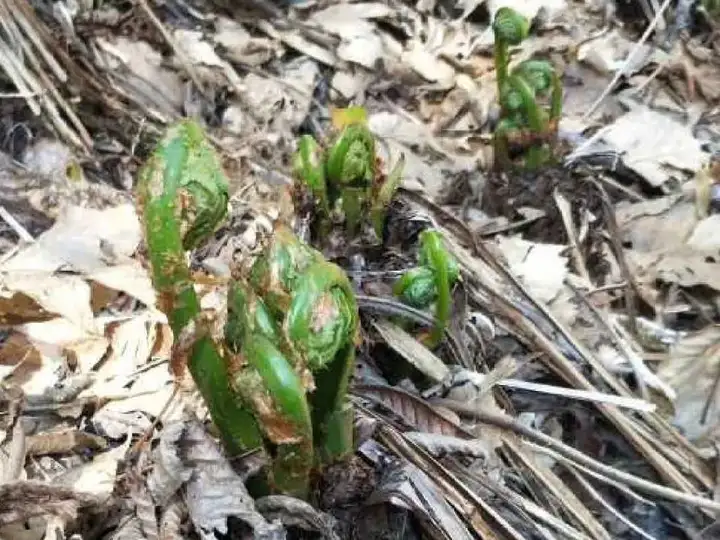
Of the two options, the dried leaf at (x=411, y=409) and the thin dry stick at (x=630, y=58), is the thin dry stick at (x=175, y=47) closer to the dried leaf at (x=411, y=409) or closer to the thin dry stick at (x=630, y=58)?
the thin dry stick at (x=630, y=58)

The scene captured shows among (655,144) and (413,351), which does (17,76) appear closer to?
(413,351)

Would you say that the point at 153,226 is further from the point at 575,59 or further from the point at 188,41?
the point at 575,59

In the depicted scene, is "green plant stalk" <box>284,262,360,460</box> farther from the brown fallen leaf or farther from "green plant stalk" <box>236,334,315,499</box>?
the brown fallen leaf

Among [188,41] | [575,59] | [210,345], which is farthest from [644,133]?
[210,345]

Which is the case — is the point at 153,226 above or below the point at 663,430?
above

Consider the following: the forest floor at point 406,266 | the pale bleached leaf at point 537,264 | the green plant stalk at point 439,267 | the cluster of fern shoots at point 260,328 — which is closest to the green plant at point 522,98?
the forest floor at point 406,266

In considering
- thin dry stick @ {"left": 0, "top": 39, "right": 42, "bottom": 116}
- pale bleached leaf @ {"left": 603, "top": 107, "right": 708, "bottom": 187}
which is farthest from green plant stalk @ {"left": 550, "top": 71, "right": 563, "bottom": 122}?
thin dry stick @ {"left": 0, "top": 39, "right": 42, "bottom": 116}

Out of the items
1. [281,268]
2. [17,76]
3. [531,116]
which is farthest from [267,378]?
[17,76]
